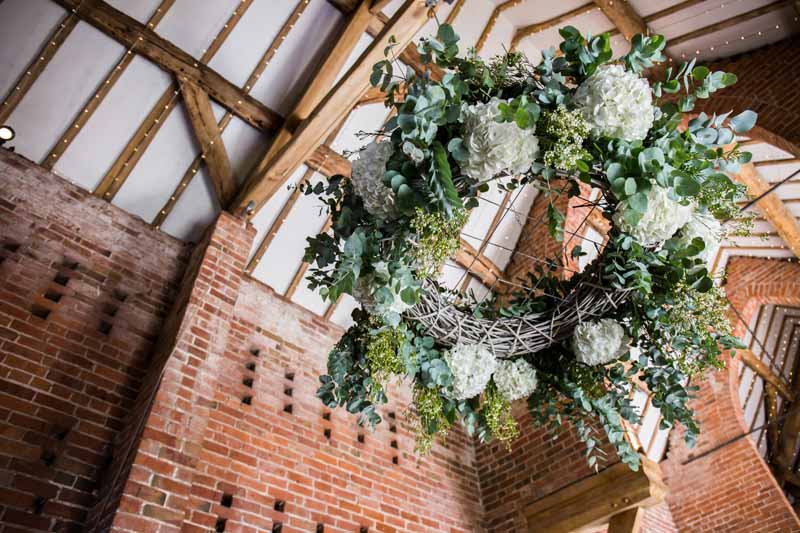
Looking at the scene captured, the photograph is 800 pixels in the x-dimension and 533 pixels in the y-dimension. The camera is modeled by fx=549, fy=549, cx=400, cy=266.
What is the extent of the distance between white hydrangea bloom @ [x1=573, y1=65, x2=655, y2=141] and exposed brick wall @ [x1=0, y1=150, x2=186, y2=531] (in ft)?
10.9

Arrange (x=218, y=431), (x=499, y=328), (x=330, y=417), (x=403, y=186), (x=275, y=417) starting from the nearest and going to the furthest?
(x=403, y=186) → (x=499, y=328) → (x=218, y=431) → (x=275, y=417) → (x=330, y=417)

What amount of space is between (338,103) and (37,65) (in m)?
2.10

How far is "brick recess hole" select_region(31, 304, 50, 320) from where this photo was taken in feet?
11.5

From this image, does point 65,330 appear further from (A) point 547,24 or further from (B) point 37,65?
(A) point 547,24

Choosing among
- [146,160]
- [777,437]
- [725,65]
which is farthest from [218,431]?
[777,437]

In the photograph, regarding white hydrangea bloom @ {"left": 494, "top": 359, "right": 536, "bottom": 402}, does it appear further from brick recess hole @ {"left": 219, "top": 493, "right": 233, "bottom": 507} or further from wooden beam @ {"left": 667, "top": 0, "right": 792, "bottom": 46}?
wooden beam @ {"left": 667, "top": 0, "right": 792, "bottom": 46}

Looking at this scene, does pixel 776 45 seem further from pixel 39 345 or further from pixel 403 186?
pixel 39 345

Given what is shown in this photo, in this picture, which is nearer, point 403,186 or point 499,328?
point 403,186

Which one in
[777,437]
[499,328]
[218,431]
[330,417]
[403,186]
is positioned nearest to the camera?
[403,186]

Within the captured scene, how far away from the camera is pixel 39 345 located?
342 centimetres

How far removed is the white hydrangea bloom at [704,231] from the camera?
1.59 meters

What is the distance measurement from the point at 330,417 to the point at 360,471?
0.50 meters

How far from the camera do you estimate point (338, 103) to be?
4.04 metres

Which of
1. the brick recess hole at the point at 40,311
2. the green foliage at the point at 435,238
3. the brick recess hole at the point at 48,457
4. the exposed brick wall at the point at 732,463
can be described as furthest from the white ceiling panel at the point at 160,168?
the exposed brick wall at the point at 732,463
